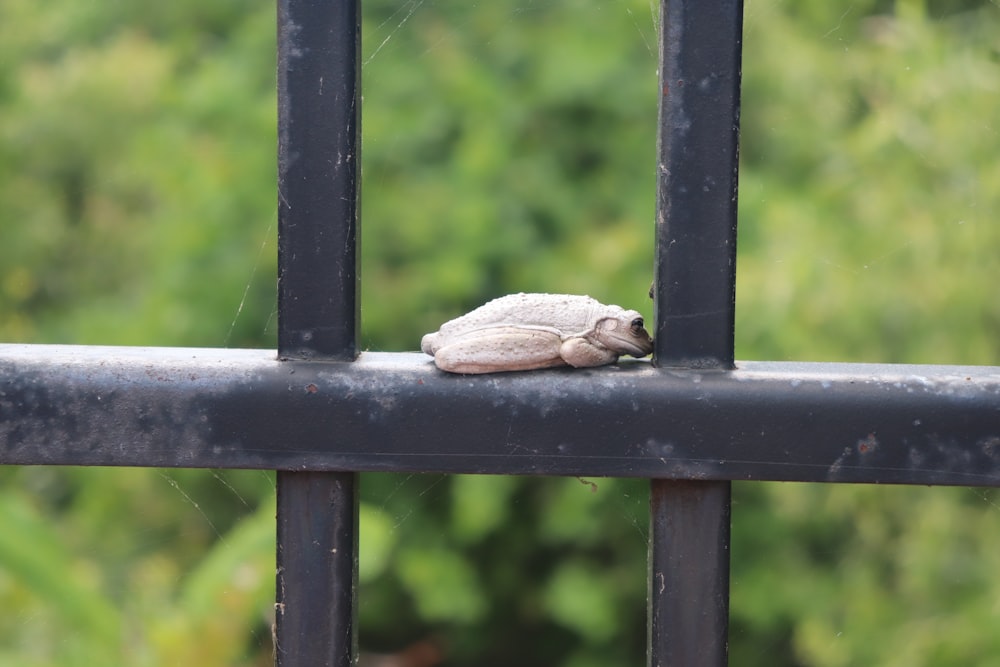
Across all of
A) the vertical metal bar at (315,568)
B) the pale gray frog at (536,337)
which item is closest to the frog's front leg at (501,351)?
the pale gray frog at (536,337)

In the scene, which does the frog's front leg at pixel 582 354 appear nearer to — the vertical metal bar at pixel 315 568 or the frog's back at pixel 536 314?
the frog's back at pixel 536 314

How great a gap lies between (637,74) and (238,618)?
48.8 inches

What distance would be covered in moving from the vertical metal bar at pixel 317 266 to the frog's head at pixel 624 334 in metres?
0.17

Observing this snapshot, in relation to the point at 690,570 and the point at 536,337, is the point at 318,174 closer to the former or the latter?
the point at 536,337

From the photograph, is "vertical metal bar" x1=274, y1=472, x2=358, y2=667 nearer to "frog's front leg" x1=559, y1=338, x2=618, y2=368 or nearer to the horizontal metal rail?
the horizontal metal rail

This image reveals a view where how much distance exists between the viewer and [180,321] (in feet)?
6.57

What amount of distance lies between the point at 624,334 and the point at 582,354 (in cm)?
6

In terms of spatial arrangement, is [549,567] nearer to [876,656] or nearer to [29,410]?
[876,656]

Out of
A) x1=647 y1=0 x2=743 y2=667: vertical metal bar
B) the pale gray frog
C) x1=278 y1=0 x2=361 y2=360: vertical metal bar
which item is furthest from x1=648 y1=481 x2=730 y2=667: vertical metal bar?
x1=278 y1=0 x2=361 y2=360: vertical metal bar

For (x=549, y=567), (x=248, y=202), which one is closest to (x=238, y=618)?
(x=549, y=567)

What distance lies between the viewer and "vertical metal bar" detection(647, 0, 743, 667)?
61 cm

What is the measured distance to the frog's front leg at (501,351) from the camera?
615mm

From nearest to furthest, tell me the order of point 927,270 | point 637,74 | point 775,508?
1. point 927,270
2. point 775,508
3. point 637,74

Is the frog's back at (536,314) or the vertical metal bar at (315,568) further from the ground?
the frog's back at (536,314)
